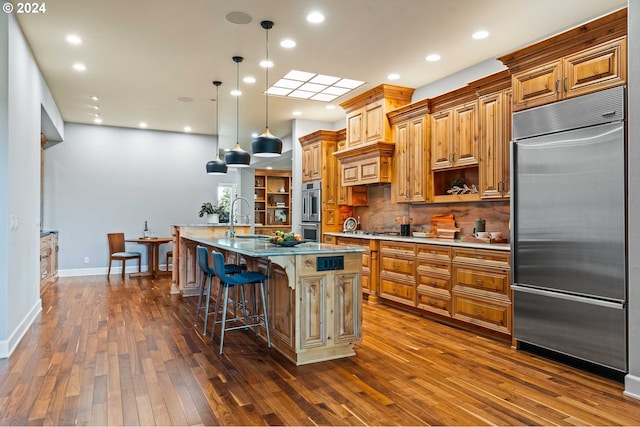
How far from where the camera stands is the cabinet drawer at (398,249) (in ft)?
16.5

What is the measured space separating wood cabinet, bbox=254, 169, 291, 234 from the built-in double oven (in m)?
5.27

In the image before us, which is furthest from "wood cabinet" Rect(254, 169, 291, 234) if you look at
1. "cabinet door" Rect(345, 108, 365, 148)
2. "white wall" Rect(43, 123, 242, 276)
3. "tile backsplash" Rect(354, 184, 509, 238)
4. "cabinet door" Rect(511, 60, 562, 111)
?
"cabinet door" Rect(511, 60, 562, 111)

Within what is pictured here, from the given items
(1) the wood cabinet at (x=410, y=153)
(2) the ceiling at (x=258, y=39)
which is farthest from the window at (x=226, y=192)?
(1) the wood cabinet at (x=410, y=153)

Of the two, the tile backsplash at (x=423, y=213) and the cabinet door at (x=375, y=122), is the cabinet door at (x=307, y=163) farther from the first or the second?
the cabinet door at (x=375, y=122)

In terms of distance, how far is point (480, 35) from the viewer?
169 inches

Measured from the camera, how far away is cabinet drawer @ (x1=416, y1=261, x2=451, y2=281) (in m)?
4.53

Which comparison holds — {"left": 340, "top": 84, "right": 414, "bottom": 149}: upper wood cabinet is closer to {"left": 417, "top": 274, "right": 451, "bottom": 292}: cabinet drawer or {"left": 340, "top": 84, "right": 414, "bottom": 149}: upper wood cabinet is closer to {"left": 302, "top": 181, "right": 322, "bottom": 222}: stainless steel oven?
{"left": 302, "top": 181, "right": 322, "bottom": 222}: stainless steel oven

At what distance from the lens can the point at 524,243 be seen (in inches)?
143

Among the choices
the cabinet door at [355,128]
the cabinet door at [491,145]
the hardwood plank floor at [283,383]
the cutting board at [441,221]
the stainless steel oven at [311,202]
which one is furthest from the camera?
the stainless steel oven at [311,202]

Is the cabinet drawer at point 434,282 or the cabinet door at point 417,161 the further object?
the cabinet door at point 417,161

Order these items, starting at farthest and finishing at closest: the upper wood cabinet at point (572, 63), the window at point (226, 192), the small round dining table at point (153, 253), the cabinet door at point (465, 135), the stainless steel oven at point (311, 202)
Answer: the window at point (226, 192), the small round dining table at point (153, 253), the stainless steel oven at point (311, 202), the cabinet door at point (465, 135), the upper wood cabinet at point (572, 63)

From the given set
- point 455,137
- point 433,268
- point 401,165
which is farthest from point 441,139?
point 433,268

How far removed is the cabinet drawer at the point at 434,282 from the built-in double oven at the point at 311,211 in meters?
2.54

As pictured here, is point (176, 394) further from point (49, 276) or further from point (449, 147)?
point (49, 276)
